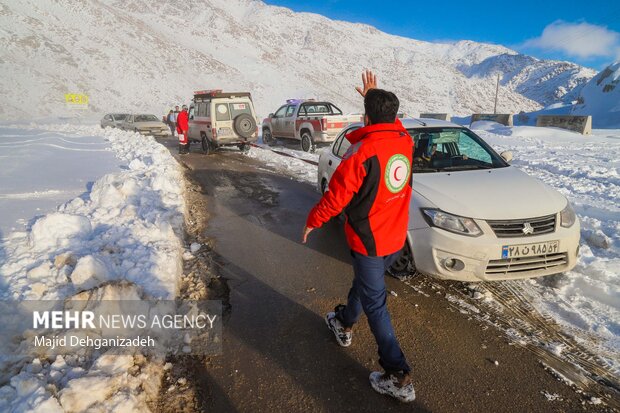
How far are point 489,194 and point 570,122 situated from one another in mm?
19714

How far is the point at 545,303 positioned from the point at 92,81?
183ft

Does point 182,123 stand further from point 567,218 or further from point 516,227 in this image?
point 567,218

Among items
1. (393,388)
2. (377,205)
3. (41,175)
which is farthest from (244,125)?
(393,388)

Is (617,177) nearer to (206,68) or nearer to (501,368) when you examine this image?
(501,368)

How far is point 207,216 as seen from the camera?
6.55m

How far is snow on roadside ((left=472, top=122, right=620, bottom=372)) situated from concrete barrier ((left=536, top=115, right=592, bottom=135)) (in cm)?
768

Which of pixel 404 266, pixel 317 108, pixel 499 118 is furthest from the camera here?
pixel 499 118

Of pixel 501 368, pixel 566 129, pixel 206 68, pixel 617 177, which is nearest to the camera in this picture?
pixel 501 368

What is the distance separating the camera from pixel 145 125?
2061 centimetres

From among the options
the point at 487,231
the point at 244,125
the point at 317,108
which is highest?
the point at 317,108

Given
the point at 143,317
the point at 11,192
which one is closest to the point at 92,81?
the point at 11,192

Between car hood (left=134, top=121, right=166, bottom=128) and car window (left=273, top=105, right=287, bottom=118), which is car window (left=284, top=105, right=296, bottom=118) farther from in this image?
car hood (left=134, top=121, right=166, bottom=128)

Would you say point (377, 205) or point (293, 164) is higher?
point (377, 205)

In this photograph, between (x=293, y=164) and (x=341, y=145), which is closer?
(x=341, y=145)
